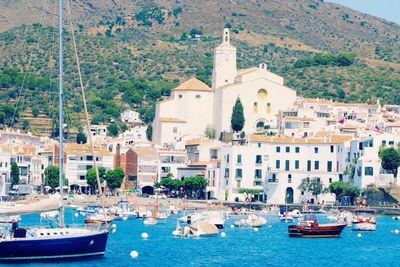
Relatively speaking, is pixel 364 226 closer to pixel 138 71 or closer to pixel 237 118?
pixel 237 118

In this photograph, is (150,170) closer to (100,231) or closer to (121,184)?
(121,184)

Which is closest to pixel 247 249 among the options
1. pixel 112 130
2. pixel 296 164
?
pixel 296 164

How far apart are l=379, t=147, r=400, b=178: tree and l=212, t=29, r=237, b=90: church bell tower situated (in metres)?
29.6

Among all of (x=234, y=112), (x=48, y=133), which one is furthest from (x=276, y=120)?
(x=48, y=133)

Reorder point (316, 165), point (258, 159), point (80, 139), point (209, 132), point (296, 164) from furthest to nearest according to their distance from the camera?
point (80, 139) → point (209, 132) → point (258, 159) → point (296, 164) → point (316, 165)

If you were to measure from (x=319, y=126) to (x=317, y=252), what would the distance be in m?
53.2

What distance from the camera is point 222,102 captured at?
11862 cm

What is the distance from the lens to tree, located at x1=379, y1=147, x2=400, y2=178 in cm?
9594

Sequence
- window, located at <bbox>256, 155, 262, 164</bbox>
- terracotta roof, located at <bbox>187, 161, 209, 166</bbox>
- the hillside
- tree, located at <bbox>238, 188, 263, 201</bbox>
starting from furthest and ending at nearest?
the hillside → terracotta roof, located at <bbox>187, 161, 209, 166</bbox> → window, located at <bbox>256, 155, 262, 164</bbox> → tree, located at <bbox>238, 188, 263, 201</bbox>

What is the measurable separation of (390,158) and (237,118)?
74.5 feet

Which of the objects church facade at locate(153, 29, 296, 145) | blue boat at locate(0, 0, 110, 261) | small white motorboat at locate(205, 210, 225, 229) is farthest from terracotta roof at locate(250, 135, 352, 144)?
blue boat at locate(0, 0, 110, 261)

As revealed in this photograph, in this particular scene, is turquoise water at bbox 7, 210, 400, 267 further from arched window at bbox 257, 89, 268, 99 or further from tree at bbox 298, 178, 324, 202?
arched window at bbox 257, 89, 268, 99

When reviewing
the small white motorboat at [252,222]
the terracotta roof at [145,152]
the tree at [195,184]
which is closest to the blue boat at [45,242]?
the small white motorboat at [252,222]

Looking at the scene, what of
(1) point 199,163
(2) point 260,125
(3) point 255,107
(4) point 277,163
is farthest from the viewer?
(3) point 255,107
